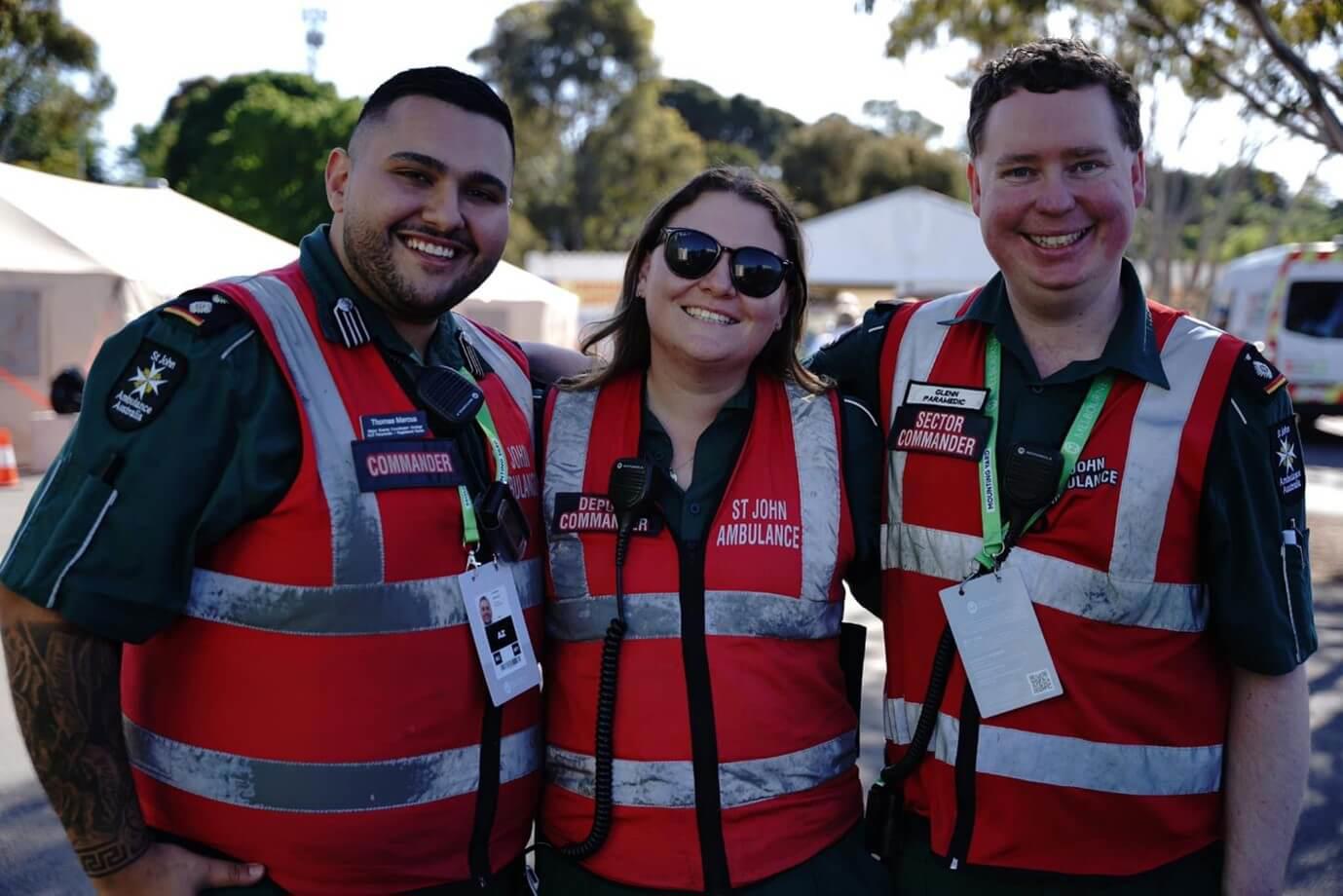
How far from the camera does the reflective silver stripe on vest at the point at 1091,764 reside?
236cm

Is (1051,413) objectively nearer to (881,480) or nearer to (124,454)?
(881,480)

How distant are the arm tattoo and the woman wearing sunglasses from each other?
877 millimetres

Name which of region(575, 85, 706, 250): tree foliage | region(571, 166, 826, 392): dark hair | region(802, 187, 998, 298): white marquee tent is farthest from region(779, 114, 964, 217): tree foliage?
region(571, 166, 826, 392): dark hair

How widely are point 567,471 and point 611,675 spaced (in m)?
0.50

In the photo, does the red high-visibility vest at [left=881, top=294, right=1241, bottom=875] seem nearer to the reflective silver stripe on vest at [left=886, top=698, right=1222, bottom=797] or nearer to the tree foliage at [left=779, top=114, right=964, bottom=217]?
the reflective silver stripe on vest at [left=886, top=698, right=1222, bottom=797]

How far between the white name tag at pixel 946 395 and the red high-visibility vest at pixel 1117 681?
8.6 inches

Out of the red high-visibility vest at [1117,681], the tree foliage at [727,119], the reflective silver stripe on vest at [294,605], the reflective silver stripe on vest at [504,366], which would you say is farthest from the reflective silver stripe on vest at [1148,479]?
the tree foliage at [727,119]

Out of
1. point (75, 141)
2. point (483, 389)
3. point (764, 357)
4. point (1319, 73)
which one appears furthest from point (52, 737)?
point (75, 141)

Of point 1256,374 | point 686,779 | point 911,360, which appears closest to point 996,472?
point 911,360

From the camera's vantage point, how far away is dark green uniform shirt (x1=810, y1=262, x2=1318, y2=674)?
229 cm

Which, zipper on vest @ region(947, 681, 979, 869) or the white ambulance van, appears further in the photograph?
the white ambulance van

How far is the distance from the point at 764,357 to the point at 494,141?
0.86m

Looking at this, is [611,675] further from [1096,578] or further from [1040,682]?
[1096,578]

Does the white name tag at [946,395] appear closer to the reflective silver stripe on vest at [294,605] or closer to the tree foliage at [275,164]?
the reflective silver stripe on vest at [294,605]
